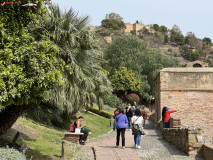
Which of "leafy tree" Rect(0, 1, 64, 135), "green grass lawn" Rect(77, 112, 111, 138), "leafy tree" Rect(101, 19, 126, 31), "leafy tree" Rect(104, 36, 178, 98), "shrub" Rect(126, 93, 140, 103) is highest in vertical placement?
"leafy tree" Rect(101, 19, 126, 31)

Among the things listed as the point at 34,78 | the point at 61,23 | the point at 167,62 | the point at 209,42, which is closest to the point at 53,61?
the point at 34,78

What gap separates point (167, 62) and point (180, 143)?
35.4 meters

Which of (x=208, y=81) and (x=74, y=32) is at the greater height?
(x=74, y=32)

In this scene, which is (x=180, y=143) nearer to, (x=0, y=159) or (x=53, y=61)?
(x=53, y=61)

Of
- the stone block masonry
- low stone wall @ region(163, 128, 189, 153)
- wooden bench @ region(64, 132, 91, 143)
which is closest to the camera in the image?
low stone wall @ region(163, 128, 189, 153)

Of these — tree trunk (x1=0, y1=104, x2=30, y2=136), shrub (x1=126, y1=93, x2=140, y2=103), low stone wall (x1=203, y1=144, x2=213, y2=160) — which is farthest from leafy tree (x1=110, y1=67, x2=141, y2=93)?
tree trunk (x1=0, y1=104, x2=30, y2=136)

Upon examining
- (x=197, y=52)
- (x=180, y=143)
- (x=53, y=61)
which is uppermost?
(x=197, y=52)

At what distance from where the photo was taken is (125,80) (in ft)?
135

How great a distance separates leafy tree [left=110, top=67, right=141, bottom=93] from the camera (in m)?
40.9

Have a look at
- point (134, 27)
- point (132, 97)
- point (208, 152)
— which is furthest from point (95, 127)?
point (134, 27)

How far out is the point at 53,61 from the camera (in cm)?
644

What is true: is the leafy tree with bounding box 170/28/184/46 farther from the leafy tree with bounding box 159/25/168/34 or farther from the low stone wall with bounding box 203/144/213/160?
the low stone wall with bounding box 203/144/213/160

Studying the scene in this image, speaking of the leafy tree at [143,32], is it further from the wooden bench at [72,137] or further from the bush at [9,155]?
the bush at [9,155]

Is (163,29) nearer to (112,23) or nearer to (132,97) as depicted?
(112,23)
